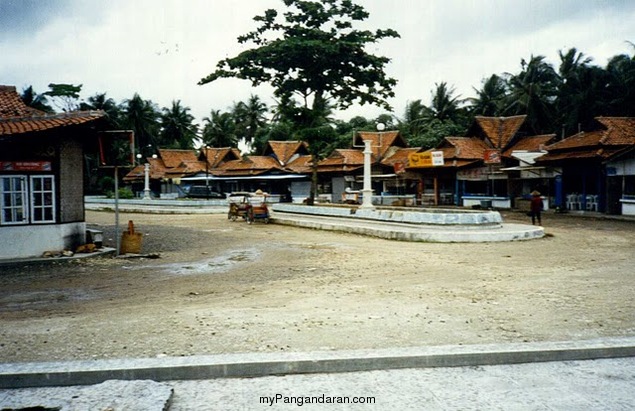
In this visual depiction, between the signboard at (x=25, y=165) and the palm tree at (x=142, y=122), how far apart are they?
151 ft

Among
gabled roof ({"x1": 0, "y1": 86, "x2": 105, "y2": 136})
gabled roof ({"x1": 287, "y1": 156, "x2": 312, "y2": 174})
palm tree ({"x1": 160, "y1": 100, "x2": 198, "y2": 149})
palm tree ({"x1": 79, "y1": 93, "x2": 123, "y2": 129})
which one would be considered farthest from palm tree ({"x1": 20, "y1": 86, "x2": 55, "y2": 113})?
gabled roof ({"x1": 0, "y1": 86, "x2": 105, "y2": 136})

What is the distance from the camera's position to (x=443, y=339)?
545 centimetres

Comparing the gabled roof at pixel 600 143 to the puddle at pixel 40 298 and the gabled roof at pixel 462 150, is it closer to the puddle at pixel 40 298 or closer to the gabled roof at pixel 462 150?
the gabled roof at pixel 462 150

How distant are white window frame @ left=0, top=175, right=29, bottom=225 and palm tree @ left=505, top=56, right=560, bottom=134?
36922 mm

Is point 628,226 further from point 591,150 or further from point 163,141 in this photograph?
point 163,141

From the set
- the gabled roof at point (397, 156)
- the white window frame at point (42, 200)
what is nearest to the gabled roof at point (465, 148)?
the gabled roof at point (397, 156)

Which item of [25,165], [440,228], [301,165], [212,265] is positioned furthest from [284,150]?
[212,265]

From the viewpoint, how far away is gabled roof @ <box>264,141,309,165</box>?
148 ft

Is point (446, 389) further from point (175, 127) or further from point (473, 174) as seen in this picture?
point (175, 127)

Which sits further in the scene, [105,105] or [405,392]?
[105,105]

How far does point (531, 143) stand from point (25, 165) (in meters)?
28.4

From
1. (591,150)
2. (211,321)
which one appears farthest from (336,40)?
(211,321)

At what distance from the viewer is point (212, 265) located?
11.5 meters

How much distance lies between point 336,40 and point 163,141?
45840mm
